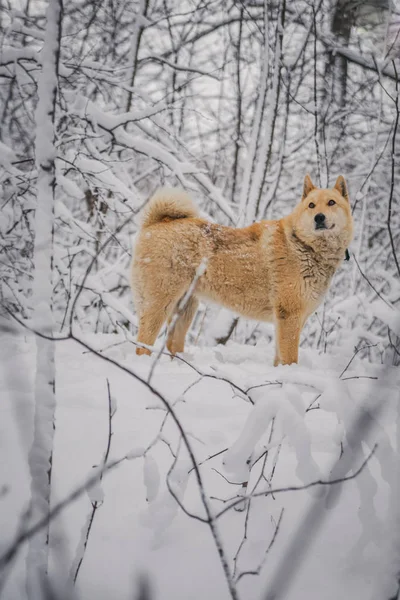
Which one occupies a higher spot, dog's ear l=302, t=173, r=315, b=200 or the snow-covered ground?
dog's ear l=302, t=173, r=315, b=200

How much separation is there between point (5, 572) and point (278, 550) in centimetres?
83

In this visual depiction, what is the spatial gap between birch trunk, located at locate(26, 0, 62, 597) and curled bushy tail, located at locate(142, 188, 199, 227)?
2551mm

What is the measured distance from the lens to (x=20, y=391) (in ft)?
6.59

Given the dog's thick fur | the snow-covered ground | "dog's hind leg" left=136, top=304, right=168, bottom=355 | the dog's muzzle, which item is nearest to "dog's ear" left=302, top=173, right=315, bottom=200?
the dog's thick fur

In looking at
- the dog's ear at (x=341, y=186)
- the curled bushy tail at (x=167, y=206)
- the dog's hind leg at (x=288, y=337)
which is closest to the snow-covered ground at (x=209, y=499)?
the dog's hind leg at (x=288, y=337)

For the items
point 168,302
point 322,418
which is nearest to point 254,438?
point 322,418

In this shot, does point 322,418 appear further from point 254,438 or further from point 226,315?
point 226,315

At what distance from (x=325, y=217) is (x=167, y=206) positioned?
1.44 meters

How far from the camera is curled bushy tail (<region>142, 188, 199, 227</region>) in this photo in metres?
3.84

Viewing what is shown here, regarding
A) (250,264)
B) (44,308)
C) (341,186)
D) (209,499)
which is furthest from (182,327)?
(44,308)

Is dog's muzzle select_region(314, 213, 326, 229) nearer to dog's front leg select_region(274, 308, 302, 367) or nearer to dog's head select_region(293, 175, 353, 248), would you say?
dog's head select_region(293, 175, 353, 248)

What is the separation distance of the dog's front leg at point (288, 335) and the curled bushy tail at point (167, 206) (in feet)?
4.36

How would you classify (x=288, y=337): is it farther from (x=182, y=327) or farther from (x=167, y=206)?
(x=167, y=206)

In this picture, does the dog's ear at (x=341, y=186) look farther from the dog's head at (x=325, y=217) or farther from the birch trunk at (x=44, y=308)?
the birch trunk at (x=44, y=308)
